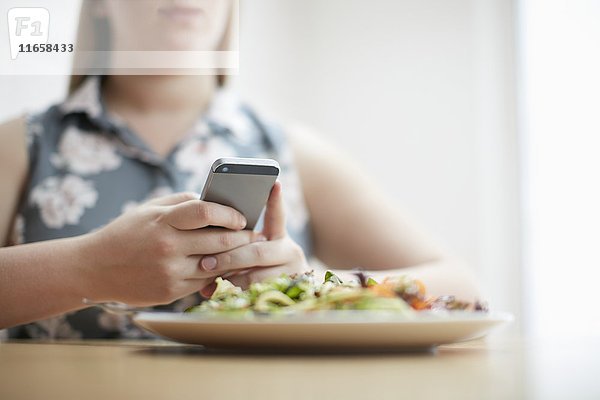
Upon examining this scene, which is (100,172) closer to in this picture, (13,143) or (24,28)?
(13,143)

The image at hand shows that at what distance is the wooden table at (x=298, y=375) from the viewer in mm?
380

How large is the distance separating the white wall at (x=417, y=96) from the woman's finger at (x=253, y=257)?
77.6 inches

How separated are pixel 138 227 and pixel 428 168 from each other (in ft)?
7.03

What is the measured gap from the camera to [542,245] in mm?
2557

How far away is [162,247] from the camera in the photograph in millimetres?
749

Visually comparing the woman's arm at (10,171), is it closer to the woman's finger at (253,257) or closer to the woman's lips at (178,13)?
the woman's lips at (178,13)

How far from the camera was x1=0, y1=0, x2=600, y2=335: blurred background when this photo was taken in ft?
7.88

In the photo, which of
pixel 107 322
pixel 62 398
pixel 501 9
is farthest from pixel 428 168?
pixel 62 398

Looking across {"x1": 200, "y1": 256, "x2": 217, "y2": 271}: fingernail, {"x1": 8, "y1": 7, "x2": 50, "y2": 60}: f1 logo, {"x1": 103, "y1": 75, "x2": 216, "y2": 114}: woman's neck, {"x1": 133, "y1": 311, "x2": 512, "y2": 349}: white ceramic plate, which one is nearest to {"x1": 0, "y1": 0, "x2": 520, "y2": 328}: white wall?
{"x1": 103, "y1": 75, "x2": 216, "y2": 114}: woman's neck

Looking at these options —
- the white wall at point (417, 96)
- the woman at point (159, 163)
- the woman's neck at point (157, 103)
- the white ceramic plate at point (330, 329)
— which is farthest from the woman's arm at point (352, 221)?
the white wall at point (417, 96)

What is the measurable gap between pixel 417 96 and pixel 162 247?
7.29ft

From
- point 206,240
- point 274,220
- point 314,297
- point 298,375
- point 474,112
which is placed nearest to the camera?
point 298,375

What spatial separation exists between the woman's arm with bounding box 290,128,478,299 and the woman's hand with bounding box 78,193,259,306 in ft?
1.92

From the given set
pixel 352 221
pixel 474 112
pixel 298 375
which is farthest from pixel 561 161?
pixel 298 375
